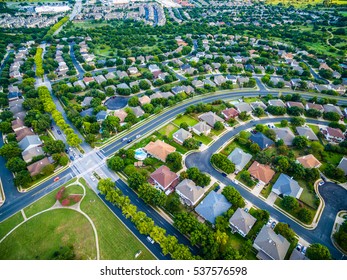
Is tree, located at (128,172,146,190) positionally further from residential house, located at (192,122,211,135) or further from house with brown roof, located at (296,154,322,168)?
house with brown roof, located at (296,154,322,168)

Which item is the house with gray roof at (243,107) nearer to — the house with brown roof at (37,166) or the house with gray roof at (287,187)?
the house with gray roof at (287,187)

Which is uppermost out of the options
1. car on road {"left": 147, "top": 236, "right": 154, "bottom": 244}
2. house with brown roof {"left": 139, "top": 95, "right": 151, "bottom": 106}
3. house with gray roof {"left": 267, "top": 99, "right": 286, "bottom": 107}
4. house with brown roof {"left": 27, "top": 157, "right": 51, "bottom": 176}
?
house with brown roof {"left": 27, "top": 157, "right": 51, "bottom": 176}

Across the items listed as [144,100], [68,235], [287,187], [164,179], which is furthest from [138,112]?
[287,187]

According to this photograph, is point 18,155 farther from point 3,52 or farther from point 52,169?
point 3,52

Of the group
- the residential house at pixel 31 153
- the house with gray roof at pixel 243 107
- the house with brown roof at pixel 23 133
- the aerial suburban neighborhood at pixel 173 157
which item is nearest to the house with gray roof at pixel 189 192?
the aerial suburban neighborhood at pixel 173 157

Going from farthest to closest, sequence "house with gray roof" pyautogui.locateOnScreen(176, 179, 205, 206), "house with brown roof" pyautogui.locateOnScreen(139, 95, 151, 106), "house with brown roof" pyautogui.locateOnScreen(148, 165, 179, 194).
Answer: "house with brown roof" pyautogui.locateOnScreen(139, 95, 151, 106) → "house with brown roof" pyautogui.locateOnScreen(148, 165, 179, 194) → "house with gray roof" pyautogui.locateOnScreen(176, 179, 205, 206)

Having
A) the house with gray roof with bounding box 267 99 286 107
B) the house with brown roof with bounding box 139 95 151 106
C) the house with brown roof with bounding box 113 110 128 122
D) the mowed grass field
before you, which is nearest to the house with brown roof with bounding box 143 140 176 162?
the house with brown roof with bounding box 113 110 128 122

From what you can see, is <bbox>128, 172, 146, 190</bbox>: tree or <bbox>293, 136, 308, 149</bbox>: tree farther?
<bbox>293, 136, 308, 149</bbox>: tree
